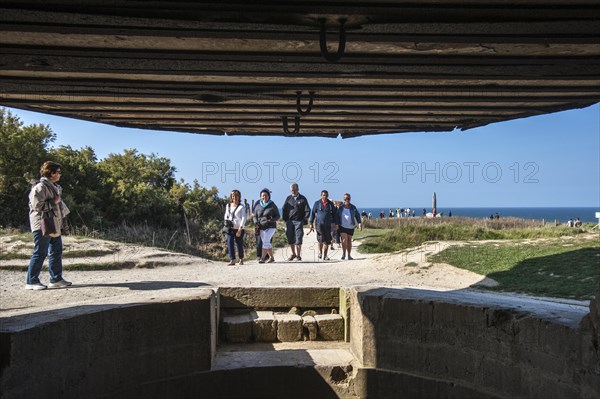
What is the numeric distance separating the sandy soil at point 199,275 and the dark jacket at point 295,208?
3.74 feet

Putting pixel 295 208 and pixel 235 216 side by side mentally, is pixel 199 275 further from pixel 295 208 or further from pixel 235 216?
pixel 295 208

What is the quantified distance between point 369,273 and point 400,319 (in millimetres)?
4620

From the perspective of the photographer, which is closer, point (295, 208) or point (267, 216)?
point (267, 216)

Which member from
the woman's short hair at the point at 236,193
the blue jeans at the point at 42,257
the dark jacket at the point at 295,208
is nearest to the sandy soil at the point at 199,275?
the blue jeans at the point at 42,257

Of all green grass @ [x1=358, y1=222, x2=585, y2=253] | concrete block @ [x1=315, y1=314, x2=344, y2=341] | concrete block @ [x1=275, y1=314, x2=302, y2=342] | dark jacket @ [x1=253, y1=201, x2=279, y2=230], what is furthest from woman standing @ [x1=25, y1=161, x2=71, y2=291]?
green grass @ [x1=358, y1=222, x2=585, y2=253]

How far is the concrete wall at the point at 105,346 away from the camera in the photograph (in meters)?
4.68

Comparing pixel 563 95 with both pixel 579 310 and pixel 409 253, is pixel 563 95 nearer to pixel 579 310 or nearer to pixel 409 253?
pixel 579 310

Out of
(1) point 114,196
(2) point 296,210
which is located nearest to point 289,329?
(2) point 296,210

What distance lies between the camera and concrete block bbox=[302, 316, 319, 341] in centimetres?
739

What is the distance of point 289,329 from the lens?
289 inches

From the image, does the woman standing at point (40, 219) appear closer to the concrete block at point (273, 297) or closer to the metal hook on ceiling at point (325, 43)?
the concrete block at point (273, 297)

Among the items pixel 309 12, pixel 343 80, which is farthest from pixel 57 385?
pixel 309 12

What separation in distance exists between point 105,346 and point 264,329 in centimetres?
232

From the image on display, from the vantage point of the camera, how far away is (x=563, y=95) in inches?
187
